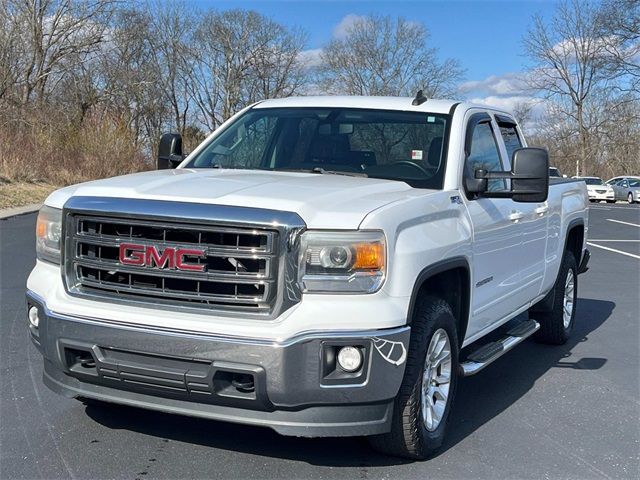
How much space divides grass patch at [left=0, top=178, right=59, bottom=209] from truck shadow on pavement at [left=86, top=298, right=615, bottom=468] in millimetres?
15330

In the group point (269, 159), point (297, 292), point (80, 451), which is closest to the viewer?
point (297, 292)

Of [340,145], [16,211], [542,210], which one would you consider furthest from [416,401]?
[16,211]

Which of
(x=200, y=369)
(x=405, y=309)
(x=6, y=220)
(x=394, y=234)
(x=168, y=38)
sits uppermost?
(x=168, y=38)

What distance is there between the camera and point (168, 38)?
2095 inches

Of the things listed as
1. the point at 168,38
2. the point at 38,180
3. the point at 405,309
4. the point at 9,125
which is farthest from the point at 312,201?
the point at 168,38

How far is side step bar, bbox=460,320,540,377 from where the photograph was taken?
458cm

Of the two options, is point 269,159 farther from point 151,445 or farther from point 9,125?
point 9,125

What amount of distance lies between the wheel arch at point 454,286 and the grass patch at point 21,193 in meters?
16.1

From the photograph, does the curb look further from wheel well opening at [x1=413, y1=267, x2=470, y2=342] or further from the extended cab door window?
wheel well opening at [x1=413, y1=267, x2=470, y2=342]

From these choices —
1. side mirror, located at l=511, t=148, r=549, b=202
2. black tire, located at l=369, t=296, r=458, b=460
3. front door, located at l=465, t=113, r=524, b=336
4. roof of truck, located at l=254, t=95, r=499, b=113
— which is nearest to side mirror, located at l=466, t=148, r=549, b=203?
side mirror, located at l=511, t=148, r=549, b=202

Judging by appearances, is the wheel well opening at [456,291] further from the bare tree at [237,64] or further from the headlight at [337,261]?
Answer: the bare tree at [237,64]

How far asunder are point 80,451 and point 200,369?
41.7 inches

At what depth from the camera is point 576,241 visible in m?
7.54

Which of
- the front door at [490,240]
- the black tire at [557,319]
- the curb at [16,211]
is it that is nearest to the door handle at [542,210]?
the front door at [490,240]
